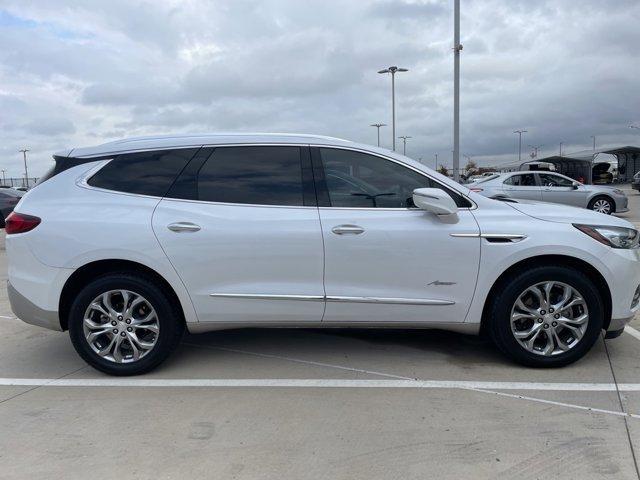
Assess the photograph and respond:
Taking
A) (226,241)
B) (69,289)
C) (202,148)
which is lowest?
(69,289)

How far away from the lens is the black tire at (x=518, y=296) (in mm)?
4051

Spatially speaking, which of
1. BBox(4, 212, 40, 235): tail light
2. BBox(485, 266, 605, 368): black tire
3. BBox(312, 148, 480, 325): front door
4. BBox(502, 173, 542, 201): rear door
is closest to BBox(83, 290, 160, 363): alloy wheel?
BBox(4, 212, 40, 235): tail light

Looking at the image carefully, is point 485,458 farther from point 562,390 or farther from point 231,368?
point 231,368

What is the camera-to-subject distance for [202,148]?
4324 mm

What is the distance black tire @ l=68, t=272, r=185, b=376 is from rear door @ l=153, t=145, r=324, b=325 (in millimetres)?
225

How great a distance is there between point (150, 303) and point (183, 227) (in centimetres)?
63

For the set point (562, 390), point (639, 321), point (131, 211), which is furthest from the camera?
point (639, 321)

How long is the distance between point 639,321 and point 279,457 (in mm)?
4223

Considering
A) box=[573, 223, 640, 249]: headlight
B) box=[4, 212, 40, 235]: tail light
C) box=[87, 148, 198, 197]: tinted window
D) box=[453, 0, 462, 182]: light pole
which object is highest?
box=[453, 0, 462, 182]: light pole

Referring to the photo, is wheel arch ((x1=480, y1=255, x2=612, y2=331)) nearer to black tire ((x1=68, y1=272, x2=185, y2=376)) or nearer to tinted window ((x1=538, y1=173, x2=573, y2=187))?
black tire ((x1=68, y1=272, x2=185, y2=376))

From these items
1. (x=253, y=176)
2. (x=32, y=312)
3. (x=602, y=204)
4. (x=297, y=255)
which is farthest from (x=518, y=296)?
(x=602, y=204)

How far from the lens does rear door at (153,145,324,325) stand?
4.04 meters

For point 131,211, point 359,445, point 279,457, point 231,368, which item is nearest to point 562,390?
point 359,445

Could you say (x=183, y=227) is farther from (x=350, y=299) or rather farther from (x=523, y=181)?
(x=523, y=181)
